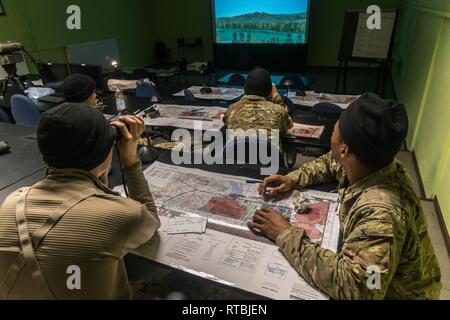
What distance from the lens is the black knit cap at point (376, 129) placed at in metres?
0.81

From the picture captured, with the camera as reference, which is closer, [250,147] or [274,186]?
[274,186]

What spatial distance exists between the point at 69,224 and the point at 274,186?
2.62 feet

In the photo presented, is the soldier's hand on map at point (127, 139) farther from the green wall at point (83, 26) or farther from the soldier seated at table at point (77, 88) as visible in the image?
the green wall at point (83, 26)

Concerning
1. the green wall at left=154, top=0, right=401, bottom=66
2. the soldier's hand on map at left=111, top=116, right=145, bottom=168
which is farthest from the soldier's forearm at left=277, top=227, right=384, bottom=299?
A: the green wall at left=154, top=0, right=401, bottom=66

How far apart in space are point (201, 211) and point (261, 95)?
131cm

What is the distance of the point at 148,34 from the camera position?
772 cm

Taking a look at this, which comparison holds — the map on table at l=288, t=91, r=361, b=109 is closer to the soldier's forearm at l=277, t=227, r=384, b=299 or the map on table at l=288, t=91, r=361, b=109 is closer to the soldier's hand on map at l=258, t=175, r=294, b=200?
the soldier's hand on map at l=258, t=175, r=294, b=200

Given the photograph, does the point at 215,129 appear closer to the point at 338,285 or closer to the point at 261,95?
the point at 261,95

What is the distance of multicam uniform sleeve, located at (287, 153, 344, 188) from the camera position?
1272mm

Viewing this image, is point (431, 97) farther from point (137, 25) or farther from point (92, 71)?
Answer: point (137, 25)

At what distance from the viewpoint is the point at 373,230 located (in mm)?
782

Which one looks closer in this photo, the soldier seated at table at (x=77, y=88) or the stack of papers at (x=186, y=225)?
the stack of papers at (x=186, y=225)

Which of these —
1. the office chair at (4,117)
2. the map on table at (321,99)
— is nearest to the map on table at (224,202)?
the map on table at (321,99)

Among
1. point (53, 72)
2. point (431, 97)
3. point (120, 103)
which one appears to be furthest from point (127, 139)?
point (53, 72)
